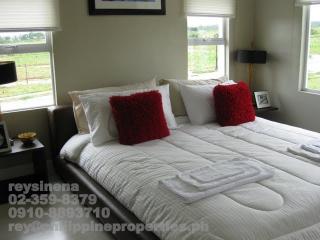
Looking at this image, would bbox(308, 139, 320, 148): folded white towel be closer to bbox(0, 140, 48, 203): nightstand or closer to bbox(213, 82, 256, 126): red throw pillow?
bbox(213, 82, 256, 126): red throw pillow

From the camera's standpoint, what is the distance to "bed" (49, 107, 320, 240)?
5.98ft

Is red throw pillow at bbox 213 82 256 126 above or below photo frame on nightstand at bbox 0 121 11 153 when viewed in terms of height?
above

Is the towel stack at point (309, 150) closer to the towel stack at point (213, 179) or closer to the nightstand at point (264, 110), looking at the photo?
the towel stack at point (213, 179)

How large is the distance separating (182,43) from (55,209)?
2261 millimetres

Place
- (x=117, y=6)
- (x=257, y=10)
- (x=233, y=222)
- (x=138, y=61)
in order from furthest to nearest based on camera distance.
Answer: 1. (x=257, y=10)
2. (x=138, y=61)
3. (x=117, y=6)
4. (x=233, y=222)

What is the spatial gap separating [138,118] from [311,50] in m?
2.28

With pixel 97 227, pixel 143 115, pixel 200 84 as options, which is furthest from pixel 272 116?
pixel 97 227

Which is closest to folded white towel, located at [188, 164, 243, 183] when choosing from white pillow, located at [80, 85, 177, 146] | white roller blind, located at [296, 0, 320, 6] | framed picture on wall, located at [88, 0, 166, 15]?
white pillow, located at [80, 85, 177, 146]

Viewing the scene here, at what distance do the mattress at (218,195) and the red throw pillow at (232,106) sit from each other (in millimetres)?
96

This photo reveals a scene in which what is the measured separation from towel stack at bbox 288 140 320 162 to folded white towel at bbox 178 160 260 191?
466 millimetres

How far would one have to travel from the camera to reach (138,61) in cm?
392

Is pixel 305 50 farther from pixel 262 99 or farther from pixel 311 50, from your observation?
pixel 262 99

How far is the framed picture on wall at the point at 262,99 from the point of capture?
4406mm

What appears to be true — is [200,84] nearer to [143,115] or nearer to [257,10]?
[143,115]
